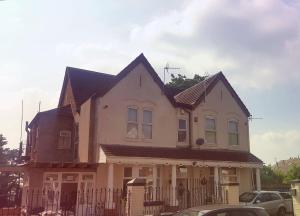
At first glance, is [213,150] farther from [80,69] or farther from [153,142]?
[80,69]

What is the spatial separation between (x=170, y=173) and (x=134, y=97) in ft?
A: 17.8

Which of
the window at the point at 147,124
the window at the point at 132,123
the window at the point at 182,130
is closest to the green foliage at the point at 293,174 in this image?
the window at the point at 182,130

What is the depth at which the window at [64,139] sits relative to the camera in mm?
24141

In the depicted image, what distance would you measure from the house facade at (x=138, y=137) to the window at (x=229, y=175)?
70mm

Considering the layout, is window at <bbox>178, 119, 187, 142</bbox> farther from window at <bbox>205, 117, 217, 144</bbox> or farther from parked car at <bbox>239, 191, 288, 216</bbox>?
parked car at <bbox>239, 191, 288, 216</bbox>

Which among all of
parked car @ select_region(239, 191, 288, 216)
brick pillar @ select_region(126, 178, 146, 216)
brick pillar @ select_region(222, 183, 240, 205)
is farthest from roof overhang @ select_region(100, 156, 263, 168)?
brick pillar @ select_region(126, 178, 146, 216)

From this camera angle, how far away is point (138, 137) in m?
22.4

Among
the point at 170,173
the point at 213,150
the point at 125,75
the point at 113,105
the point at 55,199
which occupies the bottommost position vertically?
the point at 55,199

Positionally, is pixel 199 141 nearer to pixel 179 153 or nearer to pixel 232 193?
pixel 179 153

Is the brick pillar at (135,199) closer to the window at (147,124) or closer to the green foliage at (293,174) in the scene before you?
the window at (147,124)

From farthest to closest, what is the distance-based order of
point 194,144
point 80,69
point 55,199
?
point 80,69 → point 194,144 → point 55,199

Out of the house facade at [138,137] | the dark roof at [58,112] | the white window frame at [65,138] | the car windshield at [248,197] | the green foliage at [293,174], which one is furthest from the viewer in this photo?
the green foliage at [293,174]

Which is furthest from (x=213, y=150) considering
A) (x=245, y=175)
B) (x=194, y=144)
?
(x=245, y=175)

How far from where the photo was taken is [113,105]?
21.8m
